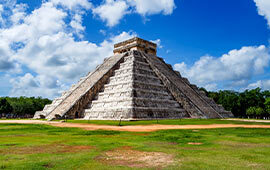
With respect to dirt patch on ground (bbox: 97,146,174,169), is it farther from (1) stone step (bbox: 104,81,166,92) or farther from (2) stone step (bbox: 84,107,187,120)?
(1) stone step (bbox: 104,81,166,92)

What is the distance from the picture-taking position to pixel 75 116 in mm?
30234

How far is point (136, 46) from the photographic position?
145 ft

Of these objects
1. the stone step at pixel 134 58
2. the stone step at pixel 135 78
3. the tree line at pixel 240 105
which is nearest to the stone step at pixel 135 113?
the stone step at pixel 135 78

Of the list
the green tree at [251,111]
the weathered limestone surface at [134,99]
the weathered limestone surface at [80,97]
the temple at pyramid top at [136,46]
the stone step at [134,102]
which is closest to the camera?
the weathered limestone surface at [134,99]

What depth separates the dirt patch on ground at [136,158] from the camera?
6535mm

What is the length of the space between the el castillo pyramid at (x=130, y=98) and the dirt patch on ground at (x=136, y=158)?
1718 cm

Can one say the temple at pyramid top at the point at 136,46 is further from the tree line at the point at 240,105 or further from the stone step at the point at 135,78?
the tree line at the point at 240,105

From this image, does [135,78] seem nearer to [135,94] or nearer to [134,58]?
[135,94]

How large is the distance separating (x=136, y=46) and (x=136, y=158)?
3818 centimetres

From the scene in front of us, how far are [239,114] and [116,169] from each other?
6321 centimetres

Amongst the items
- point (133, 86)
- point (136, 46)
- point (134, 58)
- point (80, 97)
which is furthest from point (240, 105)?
point (80, 97)

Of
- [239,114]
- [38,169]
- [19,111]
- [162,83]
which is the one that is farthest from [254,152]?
[19,111]

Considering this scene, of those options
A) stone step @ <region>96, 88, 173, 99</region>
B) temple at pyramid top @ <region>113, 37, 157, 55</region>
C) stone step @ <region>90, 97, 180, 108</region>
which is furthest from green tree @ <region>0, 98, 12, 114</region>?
stone step @ <region>90, 97, 180, 108</region>

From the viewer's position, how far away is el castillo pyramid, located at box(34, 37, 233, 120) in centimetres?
2739
